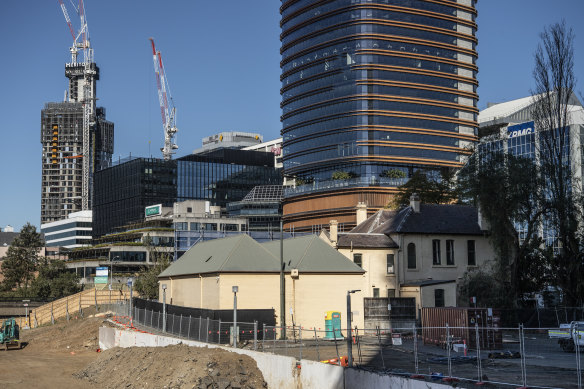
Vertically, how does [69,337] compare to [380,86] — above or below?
below

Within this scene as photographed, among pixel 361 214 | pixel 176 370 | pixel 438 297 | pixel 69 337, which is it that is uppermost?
pixel 361 214

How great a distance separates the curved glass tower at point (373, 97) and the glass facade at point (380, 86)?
19 cm

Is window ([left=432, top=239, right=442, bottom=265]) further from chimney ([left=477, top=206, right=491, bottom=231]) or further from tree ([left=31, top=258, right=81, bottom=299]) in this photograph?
tree ([left=31, top=258, right=81, bottom=299])

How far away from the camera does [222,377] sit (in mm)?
36875

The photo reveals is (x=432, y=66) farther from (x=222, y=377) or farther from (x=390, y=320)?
(x=222, y=377)

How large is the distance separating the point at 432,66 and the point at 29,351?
98.1m

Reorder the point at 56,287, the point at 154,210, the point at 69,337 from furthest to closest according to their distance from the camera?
the point at 154,210, the point at 56,287, the point at 69,337

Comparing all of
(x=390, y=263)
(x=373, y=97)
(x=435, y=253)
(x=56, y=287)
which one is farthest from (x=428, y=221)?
(x=373, y=97)

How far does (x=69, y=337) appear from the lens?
70.1 m

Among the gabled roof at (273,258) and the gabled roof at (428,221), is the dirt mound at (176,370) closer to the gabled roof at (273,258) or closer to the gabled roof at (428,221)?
the gabled roof at (273,258)

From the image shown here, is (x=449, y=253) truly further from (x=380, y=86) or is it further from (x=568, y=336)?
(x=380, y=86)

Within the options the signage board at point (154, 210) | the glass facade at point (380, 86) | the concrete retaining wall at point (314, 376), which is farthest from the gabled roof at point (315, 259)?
the signage board at point (154, 210)

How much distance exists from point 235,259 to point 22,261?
94446 millimetres

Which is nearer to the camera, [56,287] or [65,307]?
[65,307]
